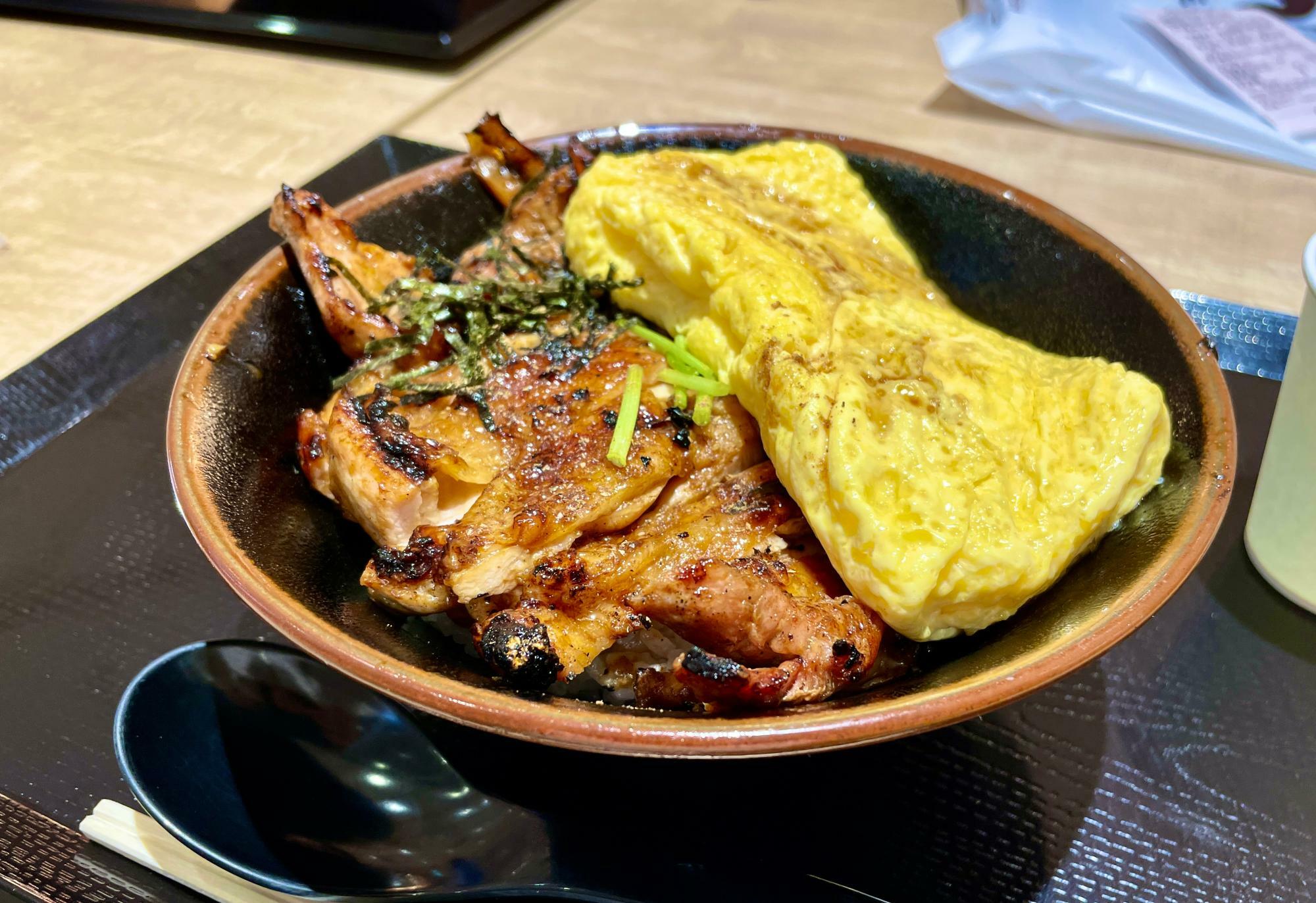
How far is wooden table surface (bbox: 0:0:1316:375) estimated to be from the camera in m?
2.78

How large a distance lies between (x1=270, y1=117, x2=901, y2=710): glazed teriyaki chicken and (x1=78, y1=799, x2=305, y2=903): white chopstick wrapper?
1.57ft

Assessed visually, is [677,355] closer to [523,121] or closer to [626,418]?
[626,418]

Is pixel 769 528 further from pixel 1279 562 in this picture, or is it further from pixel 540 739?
pixel 1279 562

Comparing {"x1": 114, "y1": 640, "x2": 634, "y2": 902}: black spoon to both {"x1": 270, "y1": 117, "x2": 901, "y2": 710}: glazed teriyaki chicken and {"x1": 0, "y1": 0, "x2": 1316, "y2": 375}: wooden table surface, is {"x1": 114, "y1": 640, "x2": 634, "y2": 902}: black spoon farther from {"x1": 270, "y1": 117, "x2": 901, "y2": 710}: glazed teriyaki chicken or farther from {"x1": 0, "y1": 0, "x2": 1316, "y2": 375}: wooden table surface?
{"x1": 0, "y1": 0, "x2": 1316, "y2": 375}: wooden table surface

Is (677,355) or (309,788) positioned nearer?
(309,788)

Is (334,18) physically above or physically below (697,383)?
above

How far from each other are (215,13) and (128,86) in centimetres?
61

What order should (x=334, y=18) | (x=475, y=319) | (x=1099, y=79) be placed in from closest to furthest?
(x=475, y=319) → (x=1099, y=79) → (x=334, y=18)

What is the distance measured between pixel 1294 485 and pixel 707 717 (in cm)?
137

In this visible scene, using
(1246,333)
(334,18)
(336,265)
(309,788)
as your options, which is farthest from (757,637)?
(334,18)

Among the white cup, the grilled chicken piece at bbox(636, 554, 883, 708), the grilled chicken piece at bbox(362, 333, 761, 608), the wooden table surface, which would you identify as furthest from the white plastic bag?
the grilled chicken piece at bbox(636, 554, 883, 708)

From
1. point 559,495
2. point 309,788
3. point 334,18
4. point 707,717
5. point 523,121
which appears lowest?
point 309,788

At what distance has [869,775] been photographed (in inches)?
57.9

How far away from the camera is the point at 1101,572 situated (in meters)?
1.29
